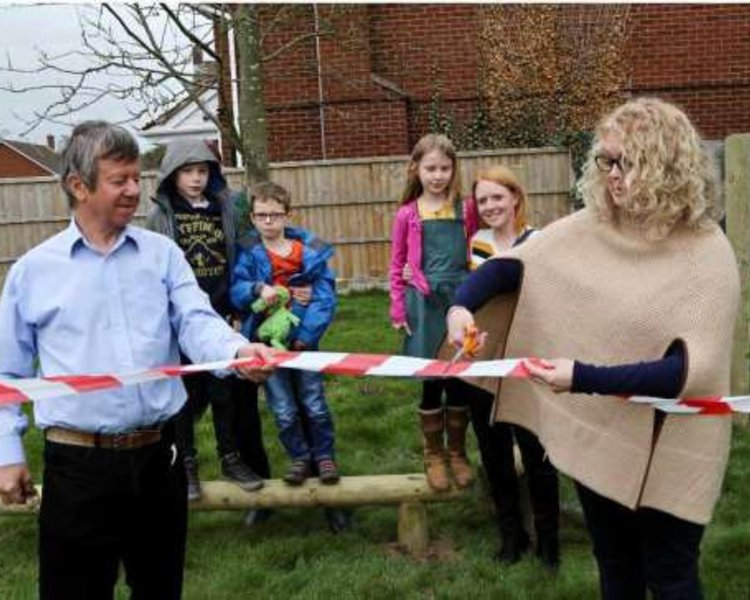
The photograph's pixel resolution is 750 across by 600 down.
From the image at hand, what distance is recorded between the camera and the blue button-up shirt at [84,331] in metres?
2.92

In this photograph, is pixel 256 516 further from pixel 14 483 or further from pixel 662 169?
pixel 662 169

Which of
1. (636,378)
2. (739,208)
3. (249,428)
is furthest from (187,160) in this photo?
(739,208)

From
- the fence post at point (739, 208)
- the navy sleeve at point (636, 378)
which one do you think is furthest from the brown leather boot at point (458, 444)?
the fence post at point (739, 208)

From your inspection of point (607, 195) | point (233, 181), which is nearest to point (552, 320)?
point (607, 195)

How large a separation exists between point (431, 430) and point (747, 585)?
1.61 meters

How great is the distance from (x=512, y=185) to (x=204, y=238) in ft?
5.21

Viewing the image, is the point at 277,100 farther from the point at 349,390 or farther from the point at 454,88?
the point at 349,390

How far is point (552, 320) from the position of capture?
309 centimetres

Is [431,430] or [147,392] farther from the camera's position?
[431,430]

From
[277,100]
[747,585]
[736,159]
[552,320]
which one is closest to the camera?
Answer: [552,320]

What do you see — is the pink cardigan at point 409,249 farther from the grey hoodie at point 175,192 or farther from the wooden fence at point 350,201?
the wooden fence at point 350,201

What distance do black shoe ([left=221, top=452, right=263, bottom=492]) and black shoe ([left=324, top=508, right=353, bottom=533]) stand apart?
0.47 meters

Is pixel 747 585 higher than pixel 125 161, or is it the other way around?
pixel 125 161

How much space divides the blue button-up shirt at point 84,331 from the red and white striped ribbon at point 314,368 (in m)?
0.05
